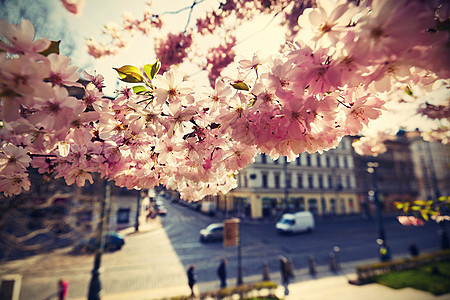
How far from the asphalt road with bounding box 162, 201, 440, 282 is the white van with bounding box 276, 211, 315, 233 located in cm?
53

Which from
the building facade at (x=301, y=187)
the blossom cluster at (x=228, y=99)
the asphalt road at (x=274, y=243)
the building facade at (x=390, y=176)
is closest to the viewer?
the blossom cluster at (x=228, y=99)

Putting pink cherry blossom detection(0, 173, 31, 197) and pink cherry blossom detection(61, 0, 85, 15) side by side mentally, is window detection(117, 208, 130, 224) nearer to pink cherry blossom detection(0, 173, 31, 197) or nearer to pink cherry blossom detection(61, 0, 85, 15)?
pink cherry blossom detection(0, 173, 31, 197)

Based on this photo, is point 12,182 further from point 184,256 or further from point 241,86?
point 184,256

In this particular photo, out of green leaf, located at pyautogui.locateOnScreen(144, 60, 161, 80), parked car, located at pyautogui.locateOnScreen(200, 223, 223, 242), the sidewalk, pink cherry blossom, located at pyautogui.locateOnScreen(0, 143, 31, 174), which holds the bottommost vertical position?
the sidewalk

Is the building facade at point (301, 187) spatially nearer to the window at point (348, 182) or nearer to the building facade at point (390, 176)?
the window at point (348, 182)

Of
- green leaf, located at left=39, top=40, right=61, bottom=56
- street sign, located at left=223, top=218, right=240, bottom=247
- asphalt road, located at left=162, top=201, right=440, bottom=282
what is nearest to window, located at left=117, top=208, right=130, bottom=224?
asphalt road, located at left=162, top=201, right=440, bottom=282

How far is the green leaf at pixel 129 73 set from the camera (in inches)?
43.1

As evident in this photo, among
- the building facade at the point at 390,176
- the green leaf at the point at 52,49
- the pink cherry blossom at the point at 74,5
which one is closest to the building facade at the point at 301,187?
the building facade at the point at 390,176

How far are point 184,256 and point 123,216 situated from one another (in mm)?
8543

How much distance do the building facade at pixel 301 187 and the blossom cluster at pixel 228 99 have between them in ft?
61.1

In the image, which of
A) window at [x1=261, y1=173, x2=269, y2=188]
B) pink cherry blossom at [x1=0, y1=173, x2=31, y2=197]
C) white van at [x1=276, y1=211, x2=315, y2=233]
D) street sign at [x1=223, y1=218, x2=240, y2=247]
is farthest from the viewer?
window at [x1=261, y1=173, x2=269, y2=188]

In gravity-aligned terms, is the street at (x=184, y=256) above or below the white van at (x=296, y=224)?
below

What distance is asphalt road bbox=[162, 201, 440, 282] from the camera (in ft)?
40.9

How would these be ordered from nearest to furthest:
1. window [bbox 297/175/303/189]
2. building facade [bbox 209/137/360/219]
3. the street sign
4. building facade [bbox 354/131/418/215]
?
the street sign
building facade [bbox 209/137/360/219]
window [bbox 297/175/303/189]
building facade [bbox 354/131/418/215]
